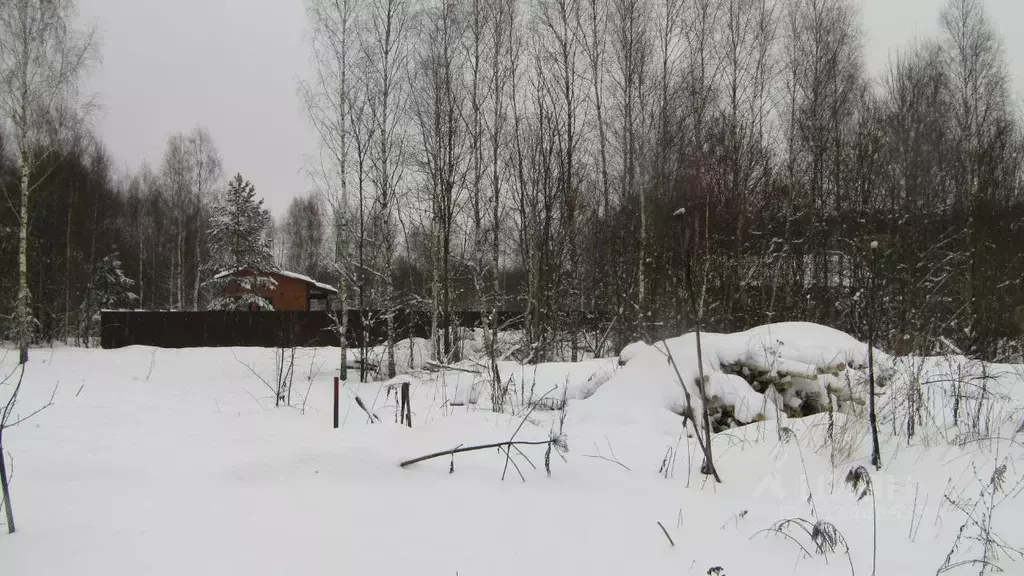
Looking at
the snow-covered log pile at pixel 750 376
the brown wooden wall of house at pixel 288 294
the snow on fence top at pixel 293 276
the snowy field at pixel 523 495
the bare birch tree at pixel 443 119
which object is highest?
the bare birch tree at pixel 443 119

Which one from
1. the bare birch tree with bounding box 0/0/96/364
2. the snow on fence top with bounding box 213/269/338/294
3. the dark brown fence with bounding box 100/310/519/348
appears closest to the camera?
the bare birch tree with bounding box 0/0/96/364

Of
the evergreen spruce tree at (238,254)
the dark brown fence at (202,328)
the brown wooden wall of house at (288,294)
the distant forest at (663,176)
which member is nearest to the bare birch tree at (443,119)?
the distant forest at (663,176)

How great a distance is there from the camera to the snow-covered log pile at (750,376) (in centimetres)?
491

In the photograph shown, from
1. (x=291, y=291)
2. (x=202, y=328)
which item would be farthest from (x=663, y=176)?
(x=291, y=291)

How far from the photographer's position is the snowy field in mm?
2234

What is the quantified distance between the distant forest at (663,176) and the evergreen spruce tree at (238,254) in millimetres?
9686

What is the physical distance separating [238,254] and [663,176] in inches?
761

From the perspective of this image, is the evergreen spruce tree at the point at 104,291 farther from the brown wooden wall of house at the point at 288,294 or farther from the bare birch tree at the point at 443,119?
the bare birch tree at the point at 443,119

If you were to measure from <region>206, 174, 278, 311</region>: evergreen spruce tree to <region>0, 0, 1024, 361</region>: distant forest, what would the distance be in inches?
381

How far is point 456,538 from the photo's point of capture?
7.92 ft

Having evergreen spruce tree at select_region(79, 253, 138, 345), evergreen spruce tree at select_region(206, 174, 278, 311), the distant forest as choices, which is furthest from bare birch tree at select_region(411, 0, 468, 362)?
evergreen spruce tree at select_region(79, 253, 138, 345)

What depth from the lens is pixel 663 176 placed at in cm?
1248

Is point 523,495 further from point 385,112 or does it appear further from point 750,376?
point 385,112

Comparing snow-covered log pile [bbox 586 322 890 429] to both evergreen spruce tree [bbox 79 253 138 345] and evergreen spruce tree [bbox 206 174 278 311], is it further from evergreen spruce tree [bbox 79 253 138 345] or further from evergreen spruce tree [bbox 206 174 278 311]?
evergreen spruce tree [bbox 79 253 138 345]
